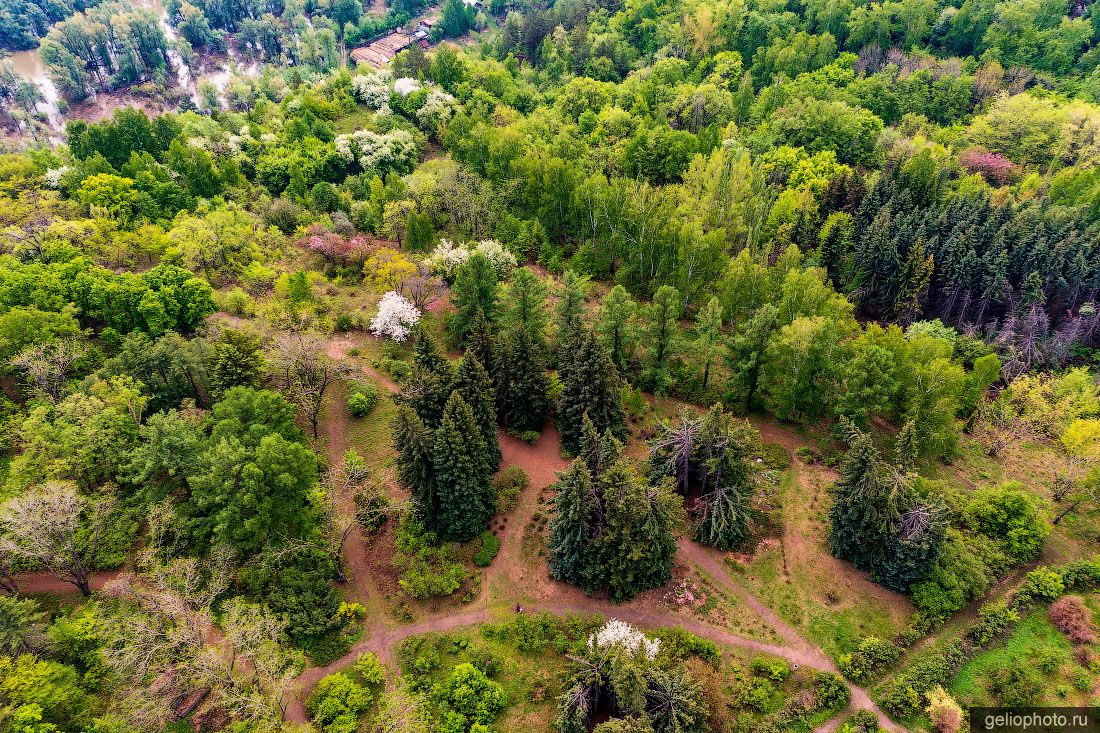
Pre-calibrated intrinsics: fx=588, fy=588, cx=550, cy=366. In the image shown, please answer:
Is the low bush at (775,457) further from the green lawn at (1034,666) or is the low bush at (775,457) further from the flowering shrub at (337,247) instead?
the flowering shrub at (337,247)

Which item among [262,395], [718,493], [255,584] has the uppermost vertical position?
[262,395]

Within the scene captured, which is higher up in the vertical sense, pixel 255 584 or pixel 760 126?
pixel 760 126

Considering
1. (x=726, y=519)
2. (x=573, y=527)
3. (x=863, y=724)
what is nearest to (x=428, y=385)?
(x=573, y=527)

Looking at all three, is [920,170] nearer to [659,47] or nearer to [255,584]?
[659,47]

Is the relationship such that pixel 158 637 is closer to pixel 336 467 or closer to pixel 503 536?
pixel 336 467

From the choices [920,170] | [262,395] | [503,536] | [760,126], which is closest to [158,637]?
[262,395]

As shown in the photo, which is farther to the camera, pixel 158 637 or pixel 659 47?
pixel 659 47

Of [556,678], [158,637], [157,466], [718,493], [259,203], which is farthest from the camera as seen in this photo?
[259,203]

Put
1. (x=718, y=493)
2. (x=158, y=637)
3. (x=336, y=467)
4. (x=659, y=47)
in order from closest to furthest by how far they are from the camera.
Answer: (x=158, y=637) < (x=718, y=493) < (x=336, y=467) < (x=659, y=47)
